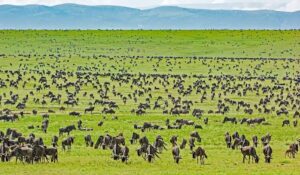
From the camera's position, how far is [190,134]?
128ft

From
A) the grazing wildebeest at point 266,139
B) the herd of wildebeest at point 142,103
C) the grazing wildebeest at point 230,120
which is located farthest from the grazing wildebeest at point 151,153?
the grazing wildebeest at point 230,120

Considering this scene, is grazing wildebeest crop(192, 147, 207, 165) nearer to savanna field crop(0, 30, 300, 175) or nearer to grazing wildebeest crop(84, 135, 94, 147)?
savanna field crop(0, 30, 300, 175)

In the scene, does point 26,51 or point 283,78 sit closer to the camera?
point 283,78

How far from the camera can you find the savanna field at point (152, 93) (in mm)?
32094

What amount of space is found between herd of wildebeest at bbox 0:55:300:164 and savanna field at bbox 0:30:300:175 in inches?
6.3

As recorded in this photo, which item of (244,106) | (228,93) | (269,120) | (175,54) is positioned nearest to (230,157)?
(269,120)

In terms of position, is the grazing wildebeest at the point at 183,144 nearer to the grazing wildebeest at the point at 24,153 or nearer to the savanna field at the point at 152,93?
the savanna field at the point at 152,93

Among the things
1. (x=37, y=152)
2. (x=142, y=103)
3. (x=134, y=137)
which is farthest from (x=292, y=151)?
(x=142, y=103)

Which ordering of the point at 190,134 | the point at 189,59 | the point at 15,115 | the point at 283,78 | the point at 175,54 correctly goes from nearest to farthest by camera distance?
the point at 190,134
the point at 15,115
the point at 283,78
the point at 189,59
the point at 175,54

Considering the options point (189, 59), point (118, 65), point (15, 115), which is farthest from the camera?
point (189, 59)

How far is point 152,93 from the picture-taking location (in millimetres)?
66875

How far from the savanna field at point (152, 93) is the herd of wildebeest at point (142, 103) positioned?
6.3 inches

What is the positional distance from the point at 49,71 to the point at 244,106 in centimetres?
3775

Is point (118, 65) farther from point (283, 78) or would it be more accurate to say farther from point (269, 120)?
point (269, 120)
